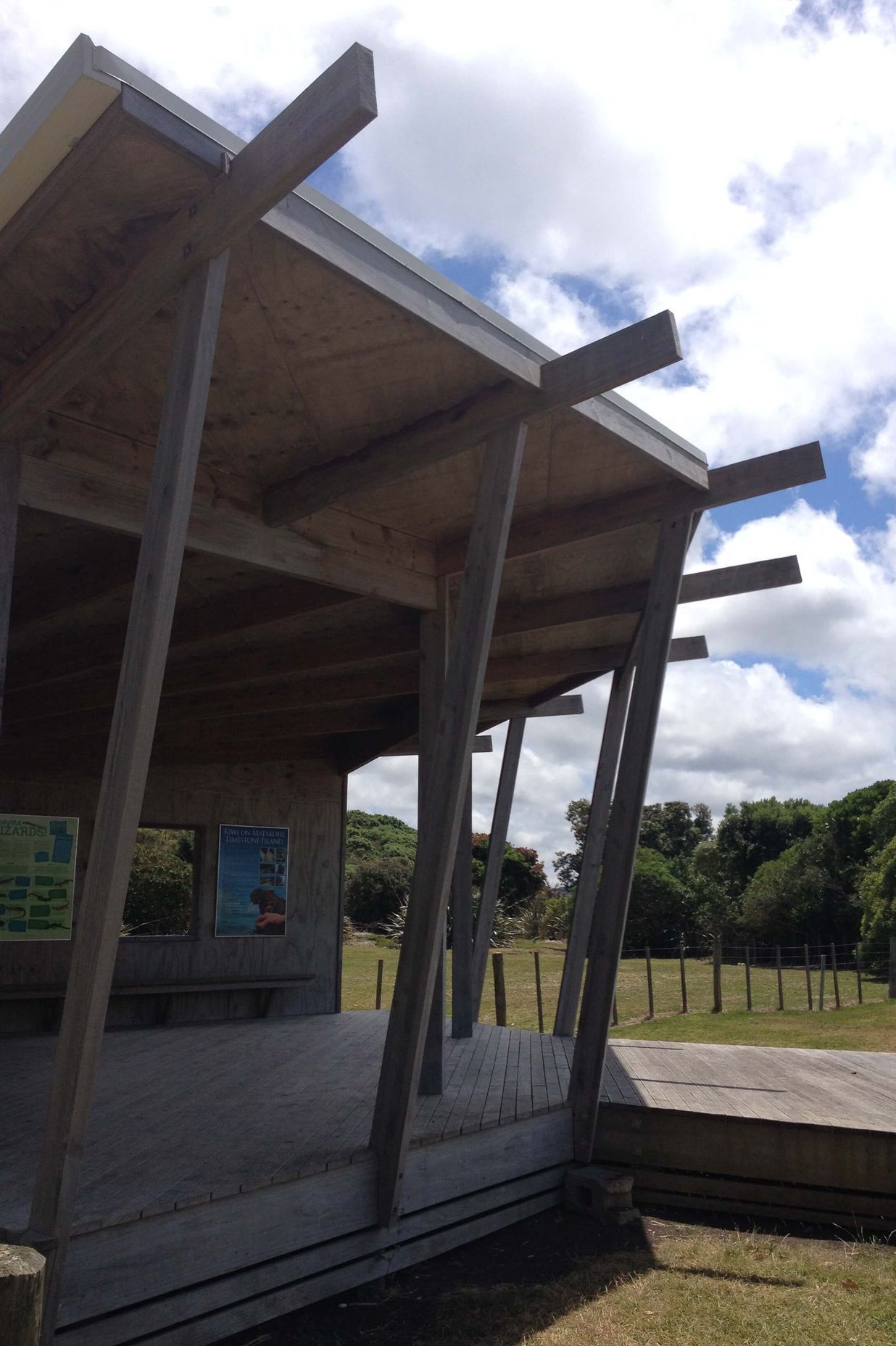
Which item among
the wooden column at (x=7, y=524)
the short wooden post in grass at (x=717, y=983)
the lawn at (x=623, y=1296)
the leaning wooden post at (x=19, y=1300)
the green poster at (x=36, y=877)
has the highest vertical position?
the wooden column at (x=7, y=524)

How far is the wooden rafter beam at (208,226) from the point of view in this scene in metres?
2.69

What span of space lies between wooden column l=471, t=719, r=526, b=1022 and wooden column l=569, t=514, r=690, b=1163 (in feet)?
12.1

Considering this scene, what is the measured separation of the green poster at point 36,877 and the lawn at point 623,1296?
4.91 meters

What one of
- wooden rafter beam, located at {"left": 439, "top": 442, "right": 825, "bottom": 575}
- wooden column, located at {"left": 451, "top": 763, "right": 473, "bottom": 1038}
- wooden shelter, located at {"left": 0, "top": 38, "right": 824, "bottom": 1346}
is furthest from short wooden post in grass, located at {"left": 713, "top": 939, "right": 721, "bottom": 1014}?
wooden rafter beam, located at {"left": 439, "top": 442, "right": 825, "bottom": 575}

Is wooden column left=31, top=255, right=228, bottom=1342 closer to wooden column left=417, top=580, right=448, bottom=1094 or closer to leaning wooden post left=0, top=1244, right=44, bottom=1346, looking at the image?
leaning wooden post left=0, top=1244, right=44, bottom=1346

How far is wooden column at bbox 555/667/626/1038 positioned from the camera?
26.8ft

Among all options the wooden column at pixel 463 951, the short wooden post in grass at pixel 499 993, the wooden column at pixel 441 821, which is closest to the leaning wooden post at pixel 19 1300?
the wooden column at pixel 441 821

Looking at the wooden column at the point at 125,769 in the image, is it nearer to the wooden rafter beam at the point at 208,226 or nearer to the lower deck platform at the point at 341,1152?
the wooden rafter beam at the point at 208,226

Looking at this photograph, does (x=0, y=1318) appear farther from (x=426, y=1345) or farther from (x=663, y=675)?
(x=663, y=675)

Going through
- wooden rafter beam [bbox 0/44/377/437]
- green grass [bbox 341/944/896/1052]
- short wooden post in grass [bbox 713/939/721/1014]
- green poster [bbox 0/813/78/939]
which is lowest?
green grass [bbox 341/944/896/1052]

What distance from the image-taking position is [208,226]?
303 centimetres

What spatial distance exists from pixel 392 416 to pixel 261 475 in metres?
0.87

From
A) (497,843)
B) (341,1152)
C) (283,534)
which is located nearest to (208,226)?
(283,534)

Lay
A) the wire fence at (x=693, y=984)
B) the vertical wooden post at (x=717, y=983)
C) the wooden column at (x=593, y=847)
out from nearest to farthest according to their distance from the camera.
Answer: the wooden column at (x=593, y=847), the vertical wooden post at (x=717, y=983), the wire fence at (x=693, y=984)
